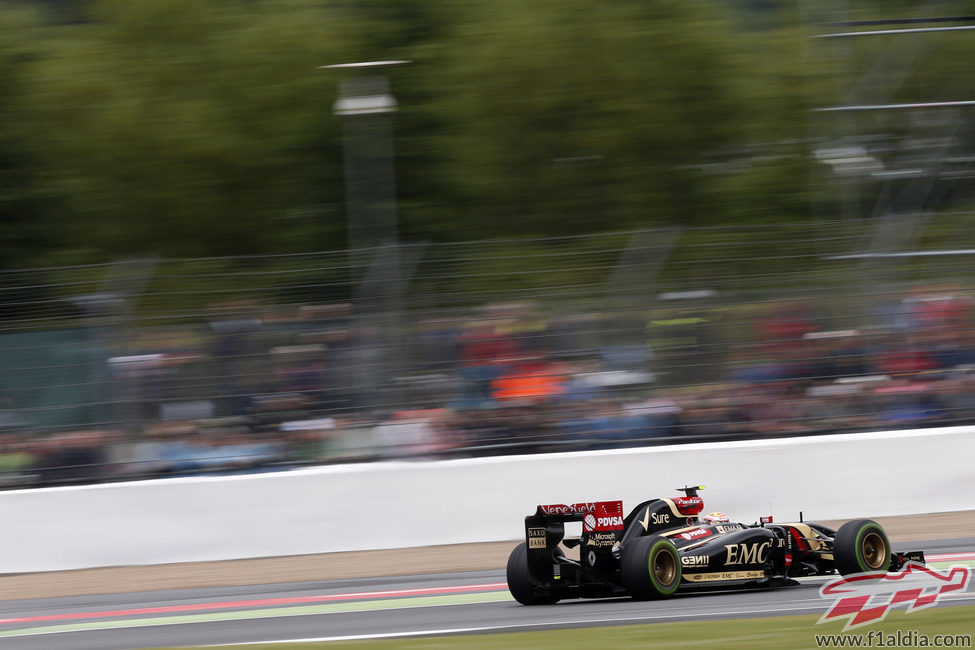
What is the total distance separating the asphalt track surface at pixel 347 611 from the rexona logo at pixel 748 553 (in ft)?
0.60

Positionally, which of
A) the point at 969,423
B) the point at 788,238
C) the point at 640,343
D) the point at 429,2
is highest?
the point at 429,2

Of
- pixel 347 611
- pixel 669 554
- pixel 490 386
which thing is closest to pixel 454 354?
pixel 490 386

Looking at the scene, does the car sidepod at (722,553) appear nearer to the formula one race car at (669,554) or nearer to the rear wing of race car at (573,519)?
the formula one race car at (669,554)

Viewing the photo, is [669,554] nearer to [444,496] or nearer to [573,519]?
[573,519]

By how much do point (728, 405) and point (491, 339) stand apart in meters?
1.85

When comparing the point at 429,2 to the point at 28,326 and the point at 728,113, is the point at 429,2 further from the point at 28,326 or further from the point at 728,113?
the point at 28,326

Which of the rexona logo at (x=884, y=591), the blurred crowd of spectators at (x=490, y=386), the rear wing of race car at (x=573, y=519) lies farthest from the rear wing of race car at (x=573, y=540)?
the blurred crowd of spectators at (x=490, y=386)

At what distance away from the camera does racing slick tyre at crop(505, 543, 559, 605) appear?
6.48 m

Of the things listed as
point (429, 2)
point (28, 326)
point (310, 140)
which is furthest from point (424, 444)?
point (429, 2)

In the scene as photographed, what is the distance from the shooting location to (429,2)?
2314 cm

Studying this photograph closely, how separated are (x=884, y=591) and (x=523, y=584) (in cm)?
170

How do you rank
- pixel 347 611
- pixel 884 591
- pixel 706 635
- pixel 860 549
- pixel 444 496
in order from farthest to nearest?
1. pixel 444 496
2. pixel 347 611
3. pixel 860 549
4. pixel 884 591
5. pixel 706 635

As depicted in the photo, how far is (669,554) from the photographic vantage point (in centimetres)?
629

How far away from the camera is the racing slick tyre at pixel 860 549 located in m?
6.35
